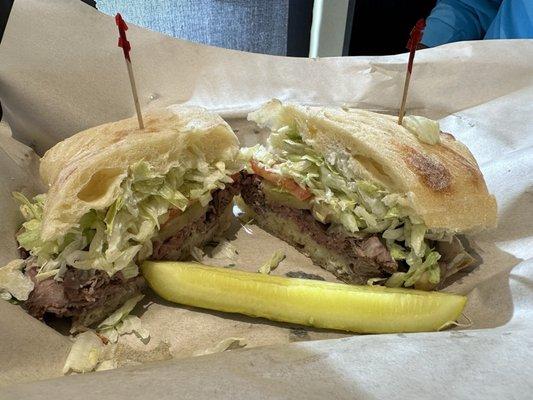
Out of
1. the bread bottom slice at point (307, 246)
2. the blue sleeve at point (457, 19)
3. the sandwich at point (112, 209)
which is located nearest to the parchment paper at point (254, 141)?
the bread bottom slice at point (307, 246)

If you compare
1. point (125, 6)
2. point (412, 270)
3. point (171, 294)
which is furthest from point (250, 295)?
point (125, 6)

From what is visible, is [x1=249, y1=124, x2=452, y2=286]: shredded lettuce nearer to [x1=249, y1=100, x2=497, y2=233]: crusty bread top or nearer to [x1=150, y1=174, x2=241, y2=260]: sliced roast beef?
[x1=249, y1=100, x2=497, y2=233]: crusty bread top

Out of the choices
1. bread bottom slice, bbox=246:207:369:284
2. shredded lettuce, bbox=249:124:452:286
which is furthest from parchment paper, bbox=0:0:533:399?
shredded lettuce, bbox=249:124:452:286

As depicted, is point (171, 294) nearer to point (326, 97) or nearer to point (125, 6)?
point (326, 97)

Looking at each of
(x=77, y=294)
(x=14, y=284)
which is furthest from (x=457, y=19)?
(x=14, y=284)

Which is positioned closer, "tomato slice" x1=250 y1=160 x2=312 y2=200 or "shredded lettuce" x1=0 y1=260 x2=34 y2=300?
"shredded lettuce" x1=0 y1=260 x2=34 y2=300

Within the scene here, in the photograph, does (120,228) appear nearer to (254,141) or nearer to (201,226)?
(201,226)
